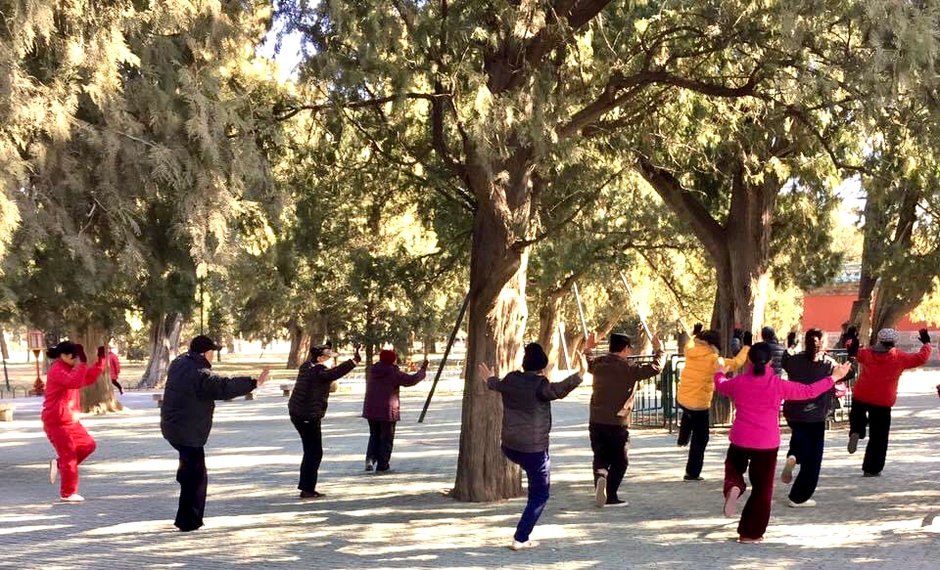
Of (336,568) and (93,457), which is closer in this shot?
(336,568)

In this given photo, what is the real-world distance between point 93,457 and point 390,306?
26.1 meters

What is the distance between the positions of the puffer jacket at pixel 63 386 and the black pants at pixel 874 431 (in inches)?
333

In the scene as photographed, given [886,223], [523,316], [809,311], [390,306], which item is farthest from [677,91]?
[809,311]

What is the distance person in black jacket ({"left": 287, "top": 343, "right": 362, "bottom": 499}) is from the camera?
11602mm

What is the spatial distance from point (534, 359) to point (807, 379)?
11.3 feet

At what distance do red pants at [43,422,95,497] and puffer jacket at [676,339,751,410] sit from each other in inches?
258

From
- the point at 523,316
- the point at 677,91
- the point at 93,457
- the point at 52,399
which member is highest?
the point at 677,91

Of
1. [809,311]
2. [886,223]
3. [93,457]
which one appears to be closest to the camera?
[93,457]

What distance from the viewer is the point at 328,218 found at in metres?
15.3

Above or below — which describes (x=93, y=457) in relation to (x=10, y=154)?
below

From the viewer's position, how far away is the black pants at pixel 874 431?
1227cm

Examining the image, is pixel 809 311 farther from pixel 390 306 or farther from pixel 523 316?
pixel 523 316

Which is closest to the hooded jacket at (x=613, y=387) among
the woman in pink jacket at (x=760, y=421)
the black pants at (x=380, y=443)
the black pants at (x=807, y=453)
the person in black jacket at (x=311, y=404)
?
the black pants at (x=807, y=453)

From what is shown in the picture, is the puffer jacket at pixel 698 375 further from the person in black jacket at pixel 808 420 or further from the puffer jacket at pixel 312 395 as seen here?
the puffer jacket at pixel 312 395
